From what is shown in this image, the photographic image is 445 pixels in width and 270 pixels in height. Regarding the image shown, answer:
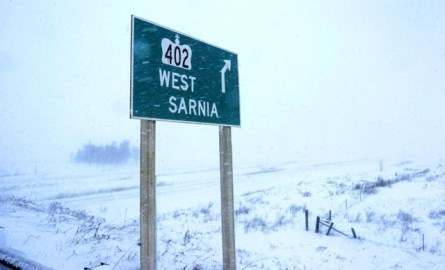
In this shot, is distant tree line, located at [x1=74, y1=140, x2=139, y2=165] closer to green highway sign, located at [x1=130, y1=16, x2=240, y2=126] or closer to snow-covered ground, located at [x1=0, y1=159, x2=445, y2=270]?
snow-covered ground, located at [x1=0, y1=159, x2=445, y2=270]

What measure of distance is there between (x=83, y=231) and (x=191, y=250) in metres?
2.55

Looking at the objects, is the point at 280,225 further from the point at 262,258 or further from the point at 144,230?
the point at 144,230

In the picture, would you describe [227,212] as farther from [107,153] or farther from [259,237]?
[107,153]

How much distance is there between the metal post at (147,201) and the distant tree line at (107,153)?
56081mm

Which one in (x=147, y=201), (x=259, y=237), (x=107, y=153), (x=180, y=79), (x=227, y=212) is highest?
(x=107, y=153)

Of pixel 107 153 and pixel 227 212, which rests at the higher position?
pixel 107 153

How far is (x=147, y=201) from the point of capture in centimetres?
354

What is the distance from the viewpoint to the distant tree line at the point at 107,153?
59.1 m

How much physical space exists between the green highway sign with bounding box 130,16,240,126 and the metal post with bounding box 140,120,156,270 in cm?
26

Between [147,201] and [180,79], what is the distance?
1378 millimetres

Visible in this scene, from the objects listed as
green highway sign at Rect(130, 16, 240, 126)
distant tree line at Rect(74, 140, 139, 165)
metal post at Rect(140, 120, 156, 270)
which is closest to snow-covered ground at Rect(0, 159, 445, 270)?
metal post at Rect(140, 120, 156, 270)

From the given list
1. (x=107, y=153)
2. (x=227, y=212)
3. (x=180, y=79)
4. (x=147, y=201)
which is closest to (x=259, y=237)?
(x=227, y=212)

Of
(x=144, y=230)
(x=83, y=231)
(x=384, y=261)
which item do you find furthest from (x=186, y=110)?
(x=384, y=261)

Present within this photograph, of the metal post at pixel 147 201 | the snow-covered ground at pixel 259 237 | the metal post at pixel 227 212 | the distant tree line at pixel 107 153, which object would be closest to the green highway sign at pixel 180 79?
the metal post at pixel 147 201
